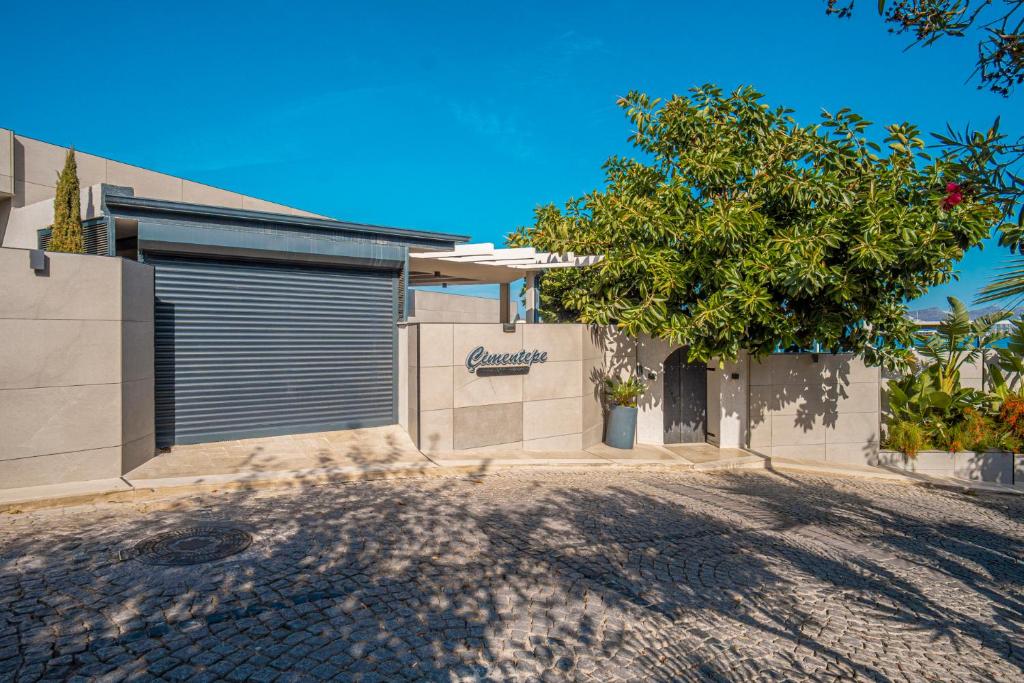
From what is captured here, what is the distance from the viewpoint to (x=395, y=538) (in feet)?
20.7

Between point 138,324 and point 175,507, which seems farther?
point 138,324

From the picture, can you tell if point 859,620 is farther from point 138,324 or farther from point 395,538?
point 138,324

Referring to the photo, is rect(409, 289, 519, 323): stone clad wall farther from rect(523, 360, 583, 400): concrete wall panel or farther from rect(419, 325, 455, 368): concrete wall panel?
rect(419, 325, 455, 368): concrete wall panel

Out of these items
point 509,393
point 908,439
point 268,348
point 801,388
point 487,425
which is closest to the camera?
point 487,425

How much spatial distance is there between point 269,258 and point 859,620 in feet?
34.3

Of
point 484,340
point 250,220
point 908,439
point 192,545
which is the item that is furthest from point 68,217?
point 908,439

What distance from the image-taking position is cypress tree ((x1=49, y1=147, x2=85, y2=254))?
35.8 feet

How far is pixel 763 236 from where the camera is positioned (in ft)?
35.8

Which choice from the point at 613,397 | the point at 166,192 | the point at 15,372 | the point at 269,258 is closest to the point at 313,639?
the point at 15,372

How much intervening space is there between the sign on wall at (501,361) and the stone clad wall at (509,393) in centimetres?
8

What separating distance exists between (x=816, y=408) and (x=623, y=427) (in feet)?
14.5

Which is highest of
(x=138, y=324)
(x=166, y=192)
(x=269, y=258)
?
(x=166, y=192)

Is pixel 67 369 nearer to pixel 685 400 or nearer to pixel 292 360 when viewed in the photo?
pixel 292 360

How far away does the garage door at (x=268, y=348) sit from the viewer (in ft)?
34.3
